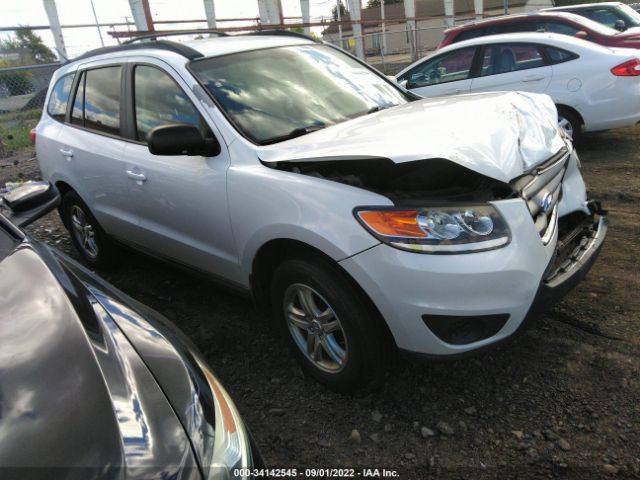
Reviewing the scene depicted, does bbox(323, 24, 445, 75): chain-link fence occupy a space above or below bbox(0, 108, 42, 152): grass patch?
below

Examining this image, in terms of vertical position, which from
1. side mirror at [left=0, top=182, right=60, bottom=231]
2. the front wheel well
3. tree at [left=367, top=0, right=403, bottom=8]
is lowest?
the front wheel well

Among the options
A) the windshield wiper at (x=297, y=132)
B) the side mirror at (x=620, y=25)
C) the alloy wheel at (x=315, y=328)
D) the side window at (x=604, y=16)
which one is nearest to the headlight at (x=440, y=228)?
the alloy wheel at (x=315, y=328)

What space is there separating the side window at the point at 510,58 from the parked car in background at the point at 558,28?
1.78m

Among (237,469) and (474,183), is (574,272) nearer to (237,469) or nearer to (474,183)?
(474,183)

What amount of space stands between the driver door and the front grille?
185 inches

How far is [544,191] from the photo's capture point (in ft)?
8.13

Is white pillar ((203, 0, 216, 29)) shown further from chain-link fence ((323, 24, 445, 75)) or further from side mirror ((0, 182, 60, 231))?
side mirror ((0, 182, 60, 231))

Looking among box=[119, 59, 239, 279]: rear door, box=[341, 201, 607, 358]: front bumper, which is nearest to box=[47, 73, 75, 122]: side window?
box=[119, 59, 239, 279]: rear door

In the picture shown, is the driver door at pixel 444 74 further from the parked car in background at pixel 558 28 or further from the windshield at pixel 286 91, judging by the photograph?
the windshield at pixel 286 91

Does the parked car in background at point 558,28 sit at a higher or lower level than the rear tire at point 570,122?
higher

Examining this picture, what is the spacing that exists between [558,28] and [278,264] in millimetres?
7720

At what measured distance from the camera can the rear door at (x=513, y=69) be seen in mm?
6477

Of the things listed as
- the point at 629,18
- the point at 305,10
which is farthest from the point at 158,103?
the point at 305,10

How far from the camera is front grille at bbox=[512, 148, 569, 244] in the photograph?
90.7 inches
